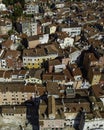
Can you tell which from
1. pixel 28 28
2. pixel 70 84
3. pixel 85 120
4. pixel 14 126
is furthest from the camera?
pixel 28 28

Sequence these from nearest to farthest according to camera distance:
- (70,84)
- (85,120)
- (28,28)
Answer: (85,120), (70,84), (28,28)

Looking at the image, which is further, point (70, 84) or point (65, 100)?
point (70, 84)

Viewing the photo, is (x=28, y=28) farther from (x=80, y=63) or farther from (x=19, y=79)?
(x=19, y=79)

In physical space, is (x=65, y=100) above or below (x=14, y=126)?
above

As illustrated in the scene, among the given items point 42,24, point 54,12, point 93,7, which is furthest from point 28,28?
point 93,7

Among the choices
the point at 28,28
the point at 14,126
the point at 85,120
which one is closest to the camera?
the point at 85,120

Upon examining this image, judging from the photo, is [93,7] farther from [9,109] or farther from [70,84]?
[9,109]

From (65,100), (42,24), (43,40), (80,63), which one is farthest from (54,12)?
(65,100)

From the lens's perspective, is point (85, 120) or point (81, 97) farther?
point (81, 97)

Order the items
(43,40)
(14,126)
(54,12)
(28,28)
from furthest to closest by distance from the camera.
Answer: (54,12), (28,28), (43,40), (14,126)
